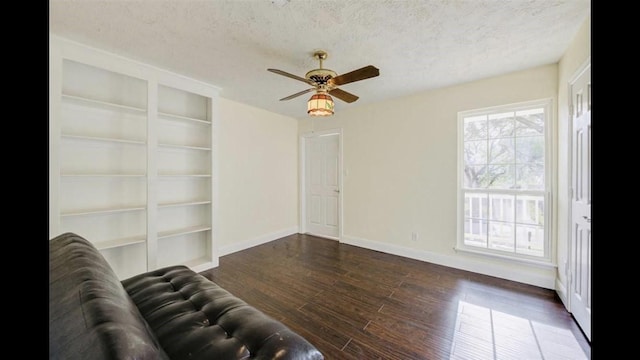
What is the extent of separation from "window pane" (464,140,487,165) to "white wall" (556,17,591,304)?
2.30ft

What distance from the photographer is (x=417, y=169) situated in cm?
361

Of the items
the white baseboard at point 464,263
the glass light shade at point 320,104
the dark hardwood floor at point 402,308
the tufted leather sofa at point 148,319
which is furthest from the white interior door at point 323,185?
the tufted leather sofa at point 148,319

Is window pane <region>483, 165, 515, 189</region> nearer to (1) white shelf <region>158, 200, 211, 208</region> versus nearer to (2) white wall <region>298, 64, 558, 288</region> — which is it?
(2) white wall <region>298, 64, 558, 288</region>

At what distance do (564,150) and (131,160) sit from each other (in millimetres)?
4502

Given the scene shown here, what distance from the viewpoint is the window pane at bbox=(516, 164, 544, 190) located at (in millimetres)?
2784

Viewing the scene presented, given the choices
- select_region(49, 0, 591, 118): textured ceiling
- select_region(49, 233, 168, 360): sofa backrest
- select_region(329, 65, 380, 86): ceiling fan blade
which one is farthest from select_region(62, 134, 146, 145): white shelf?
select_region(329, 65, 380, 86): ceiling fan blade

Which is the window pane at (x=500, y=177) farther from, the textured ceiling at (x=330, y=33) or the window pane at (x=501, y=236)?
the textured ceiling at (x=330, y=33)

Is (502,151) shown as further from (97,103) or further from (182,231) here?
(97,103)

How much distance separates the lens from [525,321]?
2127mm

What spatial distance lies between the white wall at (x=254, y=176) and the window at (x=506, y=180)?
9.97 feet

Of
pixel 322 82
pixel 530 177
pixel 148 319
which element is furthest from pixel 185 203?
pixel 530 177

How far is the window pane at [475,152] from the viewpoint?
3.14m
